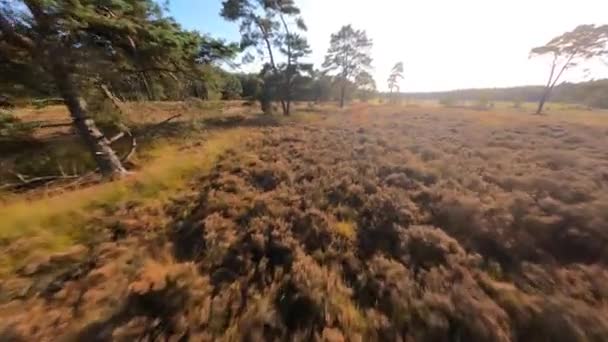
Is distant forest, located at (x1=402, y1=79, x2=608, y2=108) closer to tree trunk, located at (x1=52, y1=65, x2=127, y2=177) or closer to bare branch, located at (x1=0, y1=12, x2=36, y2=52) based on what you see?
tree trunk, located at (x1=52, y1=65, x2=127, y2=177)

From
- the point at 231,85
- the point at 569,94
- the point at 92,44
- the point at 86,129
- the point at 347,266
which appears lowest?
the point at 347,266

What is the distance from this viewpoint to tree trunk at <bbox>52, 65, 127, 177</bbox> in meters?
5.77

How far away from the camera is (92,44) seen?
5871 mm

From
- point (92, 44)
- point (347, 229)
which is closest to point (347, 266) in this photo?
point (347, 229)

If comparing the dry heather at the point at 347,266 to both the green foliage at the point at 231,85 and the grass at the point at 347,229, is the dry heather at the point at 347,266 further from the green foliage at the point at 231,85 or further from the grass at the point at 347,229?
the green foliage at the point at 231,85

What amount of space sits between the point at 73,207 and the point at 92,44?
376cm

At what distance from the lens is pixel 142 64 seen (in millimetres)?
6805

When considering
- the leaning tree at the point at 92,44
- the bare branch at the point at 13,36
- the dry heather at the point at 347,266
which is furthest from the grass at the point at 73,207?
the bare branch at the point at 13,36

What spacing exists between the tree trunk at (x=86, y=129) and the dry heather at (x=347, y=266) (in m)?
2.19

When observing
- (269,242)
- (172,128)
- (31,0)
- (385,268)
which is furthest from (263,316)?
(172,128)

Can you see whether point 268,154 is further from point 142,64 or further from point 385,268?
point 385,268

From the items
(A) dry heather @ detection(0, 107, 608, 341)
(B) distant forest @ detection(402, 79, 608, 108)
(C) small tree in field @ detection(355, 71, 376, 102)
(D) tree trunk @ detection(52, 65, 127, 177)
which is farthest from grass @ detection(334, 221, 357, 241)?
(B) distant forest @ detection(402, 79, 608, 108)

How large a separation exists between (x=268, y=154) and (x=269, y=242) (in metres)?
5.90

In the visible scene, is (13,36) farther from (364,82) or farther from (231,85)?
(364,82)
